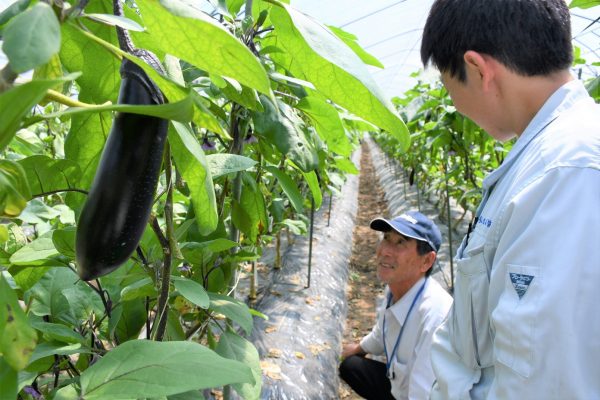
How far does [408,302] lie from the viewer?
216 cm

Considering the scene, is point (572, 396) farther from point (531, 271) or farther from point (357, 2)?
point (357, 2)

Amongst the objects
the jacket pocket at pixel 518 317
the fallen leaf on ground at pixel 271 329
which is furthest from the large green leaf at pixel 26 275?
the fallen leaf on ground at pixel 271 329

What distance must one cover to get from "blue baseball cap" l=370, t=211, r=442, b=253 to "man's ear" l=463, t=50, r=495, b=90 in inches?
48.4

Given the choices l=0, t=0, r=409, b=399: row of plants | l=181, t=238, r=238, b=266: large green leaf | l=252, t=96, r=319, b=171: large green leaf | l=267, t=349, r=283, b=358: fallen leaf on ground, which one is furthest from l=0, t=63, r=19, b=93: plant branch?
l=267, t=349, r=283, b=358: fallen leaf on ground

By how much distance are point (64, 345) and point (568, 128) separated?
0.80 metres

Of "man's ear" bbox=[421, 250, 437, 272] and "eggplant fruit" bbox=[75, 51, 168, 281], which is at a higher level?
"eggplant fruit" bbox=[75, 51, 168, 281]

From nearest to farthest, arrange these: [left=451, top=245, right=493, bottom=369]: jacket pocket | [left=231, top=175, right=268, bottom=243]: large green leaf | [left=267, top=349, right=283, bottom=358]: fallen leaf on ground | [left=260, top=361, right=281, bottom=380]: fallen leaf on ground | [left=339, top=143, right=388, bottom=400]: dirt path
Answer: [left=451, top=245, right=493, bottom=369]: jacket pocket → [left=231, top=175, right=268, bottom=243]: large green leaf → [left=260, top=361, right=281, bottom=380]: fallen leaf on ground → [left=267, top=349, right=283, bottom=358]: fallen leaf on ground → [left=339, top=143, right=388, bottom=400]: dirt path

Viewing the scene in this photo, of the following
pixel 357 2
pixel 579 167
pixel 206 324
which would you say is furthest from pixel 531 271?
pixel 357 2

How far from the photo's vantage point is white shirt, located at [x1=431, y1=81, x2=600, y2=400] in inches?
28.0

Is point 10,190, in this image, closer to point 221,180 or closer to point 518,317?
point 518,317

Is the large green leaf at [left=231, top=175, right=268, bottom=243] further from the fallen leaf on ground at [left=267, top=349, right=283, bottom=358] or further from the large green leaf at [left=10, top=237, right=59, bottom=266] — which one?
the fallen leaf on ground at [left=267, top=349, right=283, bottom=358]

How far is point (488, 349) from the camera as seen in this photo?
3.18 feet

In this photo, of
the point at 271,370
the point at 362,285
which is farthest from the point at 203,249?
the point at 362,285

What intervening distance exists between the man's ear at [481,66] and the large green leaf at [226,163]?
0.49 metres
